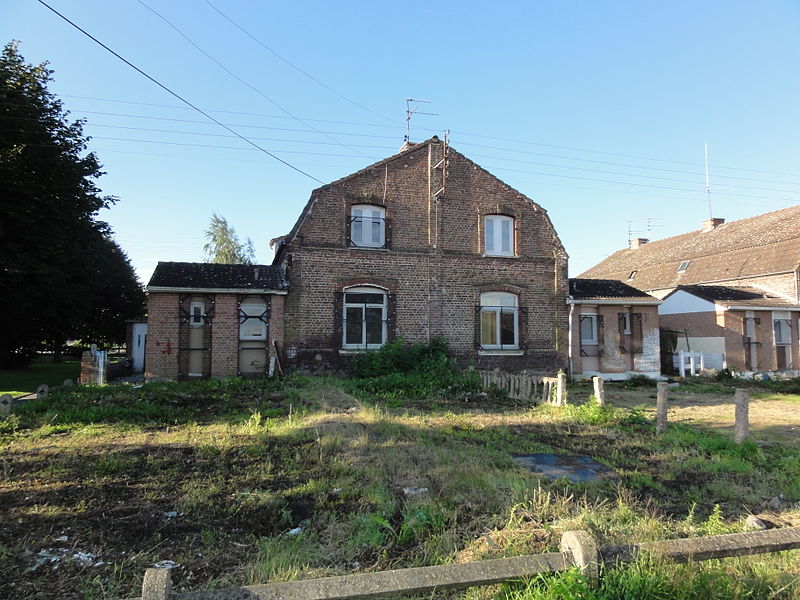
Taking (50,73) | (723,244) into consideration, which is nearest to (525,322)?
(723,244)

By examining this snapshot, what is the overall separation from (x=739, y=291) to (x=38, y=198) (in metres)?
31.6

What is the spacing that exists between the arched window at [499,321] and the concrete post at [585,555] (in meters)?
14.1

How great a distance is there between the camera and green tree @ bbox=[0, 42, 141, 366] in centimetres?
1839

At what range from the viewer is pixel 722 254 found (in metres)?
27.8

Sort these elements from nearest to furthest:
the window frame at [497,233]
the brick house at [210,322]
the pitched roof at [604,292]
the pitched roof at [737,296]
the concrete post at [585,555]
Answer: the concrete post at [585,555] → the brick house at [210,322] → the window frame at [497,233] → the pitched roof at [604,292] → the pitched roof at [737,296]

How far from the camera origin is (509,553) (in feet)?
11.6

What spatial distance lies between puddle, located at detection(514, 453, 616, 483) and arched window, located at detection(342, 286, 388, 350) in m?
9.17

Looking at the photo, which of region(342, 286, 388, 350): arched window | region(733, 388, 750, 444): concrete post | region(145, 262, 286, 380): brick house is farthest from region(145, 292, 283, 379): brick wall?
region(733, 388, 750, 444): concrete post

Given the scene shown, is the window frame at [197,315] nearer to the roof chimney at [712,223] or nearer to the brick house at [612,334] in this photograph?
the brick house at [612,334]

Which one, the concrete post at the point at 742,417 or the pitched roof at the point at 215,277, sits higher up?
the pitched roof at the point at 215,277

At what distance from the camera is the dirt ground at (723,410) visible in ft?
30.4

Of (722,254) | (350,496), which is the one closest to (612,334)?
(722,254)

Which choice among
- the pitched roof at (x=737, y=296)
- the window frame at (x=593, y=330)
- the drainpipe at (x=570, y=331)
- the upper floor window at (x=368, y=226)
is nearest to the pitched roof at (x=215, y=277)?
the upper floor window at (x=368, y=226)

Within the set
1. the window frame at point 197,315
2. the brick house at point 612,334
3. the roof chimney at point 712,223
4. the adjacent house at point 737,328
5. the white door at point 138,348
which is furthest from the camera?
the roof chimney at point 712,223
